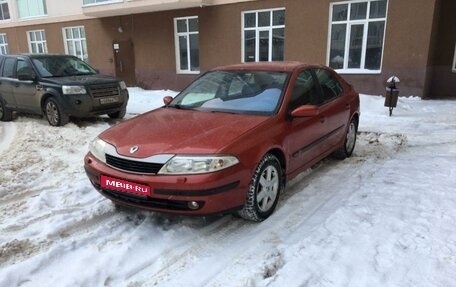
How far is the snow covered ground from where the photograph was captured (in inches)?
116

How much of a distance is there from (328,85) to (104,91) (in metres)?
5.32

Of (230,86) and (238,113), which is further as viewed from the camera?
(230,86)

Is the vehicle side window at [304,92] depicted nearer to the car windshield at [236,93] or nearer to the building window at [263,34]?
the car windshield at [236,93]

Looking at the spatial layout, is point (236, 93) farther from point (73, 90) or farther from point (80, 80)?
point (80, 80)

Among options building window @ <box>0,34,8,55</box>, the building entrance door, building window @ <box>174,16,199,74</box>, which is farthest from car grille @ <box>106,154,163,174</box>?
building window @ <box>0,34,8,55</box>

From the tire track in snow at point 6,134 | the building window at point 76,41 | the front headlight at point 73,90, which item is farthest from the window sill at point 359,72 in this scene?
the building window at point 76,41

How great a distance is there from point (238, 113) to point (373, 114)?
6893 mm

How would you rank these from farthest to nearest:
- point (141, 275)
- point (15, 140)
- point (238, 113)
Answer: point (15, 140) < point (238, 113) < point (141, 275)

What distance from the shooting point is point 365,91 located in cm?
1247

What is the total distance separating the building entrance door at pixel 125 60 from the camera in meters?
18.3

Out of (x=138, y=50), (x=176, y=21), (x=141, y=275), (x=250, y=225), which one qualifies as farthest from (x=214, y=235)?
(x=138, y=50)

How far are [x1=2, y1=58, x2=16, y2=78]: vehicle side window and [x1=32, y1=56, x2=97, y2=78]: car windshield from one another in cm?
73

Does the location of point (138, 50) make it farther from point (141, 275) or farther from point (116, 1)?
point (141, 275)

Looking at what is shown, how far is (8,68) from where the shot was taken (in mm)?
9289
